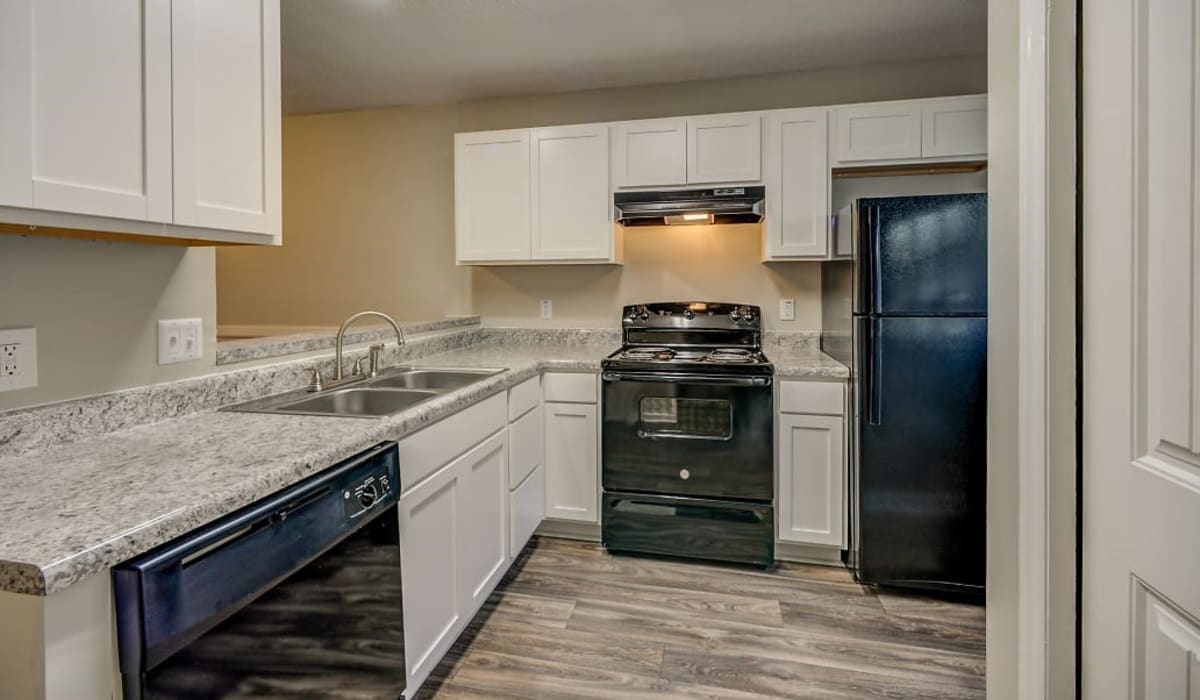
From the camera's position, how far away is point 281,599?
42.9 inches

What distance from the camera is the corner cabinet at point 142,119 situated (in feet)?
3.10

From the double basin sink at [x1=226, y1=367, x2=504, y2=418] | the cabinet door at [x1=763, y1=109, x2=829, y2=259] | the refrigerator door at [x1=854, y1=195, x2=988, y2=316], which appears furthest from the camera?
the cabinet door at [x1=763, y1=109, x2=829, y2=259]

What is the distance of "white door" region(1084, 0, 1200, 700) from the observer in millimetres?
695

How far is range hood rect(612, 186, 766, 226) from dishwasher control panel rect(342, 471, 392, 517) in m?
1.89

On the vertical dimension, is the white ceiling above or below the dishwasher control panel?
above

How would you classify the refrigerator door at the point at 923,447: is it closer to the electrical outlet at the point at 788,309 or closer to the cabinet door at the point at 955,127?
the electrical outlet at the point at 788,309

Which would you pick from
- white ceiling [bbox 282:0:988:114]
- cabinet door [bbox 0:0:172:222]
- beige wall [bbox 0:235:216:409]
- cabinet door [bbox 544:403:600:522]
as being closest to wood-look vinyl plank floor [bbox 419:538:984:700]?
cabinet door [bbox 544:403:600:522]

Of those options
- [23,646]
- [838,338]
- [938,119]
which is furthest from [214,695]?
[938,119]

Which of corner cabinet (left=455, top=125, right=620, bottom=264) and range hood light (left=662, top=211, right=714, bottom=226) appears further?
corner cabinet (left=455, top=125, right=620, bottom=264)

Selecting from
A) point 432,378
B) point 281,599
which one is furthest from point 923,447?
A: point 281,599

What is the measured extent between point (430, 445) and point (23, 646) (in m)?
0.97

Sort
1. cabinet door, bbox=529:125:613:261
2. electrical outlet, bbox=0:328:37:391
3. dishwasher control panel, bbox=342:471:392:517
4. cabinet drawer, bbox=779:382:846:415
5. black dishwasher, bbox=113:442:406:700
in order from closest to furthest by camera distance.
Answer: black dishwasher, bbox=113:442:406:700 → electrical outlet, bbox=0:328:37:391 → dishwasher control panel, bbox=342:471:392:517 → cabinet drawer, bbox=779:382:846:415 → cabinet door, bbox=529:125:613:261

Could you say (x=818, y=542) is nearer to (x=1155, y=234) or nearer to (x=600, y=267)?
(x=600, y=267)

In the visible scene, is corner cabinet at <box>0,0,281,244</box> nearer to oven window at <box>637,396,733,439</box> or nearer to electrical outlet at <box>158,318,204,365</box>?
electrical outlet at <box>158,318,204,365</box>
